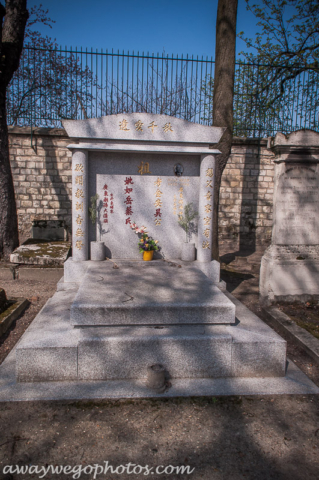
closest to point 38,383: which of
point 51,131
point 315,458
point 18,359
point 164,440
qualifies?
point 18,359

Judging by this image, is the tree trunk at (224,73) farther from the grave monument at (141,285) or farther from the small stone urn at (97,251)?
the small stone urn at (97,251)

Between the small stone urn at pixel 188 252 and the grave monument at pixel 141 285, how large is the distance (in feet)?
0.39

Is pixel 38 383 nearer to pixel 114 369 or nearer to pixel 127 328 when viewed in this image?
pixel 114 369

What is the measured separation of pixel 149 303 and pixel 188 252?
2.23 m

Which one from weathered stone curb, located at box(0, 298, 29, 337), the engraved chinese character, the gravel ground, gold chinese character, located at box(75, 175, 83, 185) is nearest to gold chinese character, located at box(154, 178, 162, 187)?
the engraved chinese character

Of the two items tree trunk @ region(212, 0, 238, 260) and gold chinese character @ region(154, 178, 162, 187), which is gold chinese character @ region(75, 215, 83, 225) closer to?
gold chinese character @ region(154, 178, 162, 187)

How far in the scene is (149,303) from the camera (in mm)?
3740

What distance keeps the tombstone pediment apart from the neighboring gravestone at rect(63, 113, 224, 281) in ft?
0.05

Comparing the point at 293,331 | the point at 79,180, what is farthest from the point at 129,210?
the point at 293,331

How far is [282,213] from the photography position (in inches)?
236

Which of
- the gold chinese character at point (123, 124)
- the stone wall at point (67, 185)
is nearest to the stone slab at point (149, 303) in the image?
the gold chinese character at point (123, 124)

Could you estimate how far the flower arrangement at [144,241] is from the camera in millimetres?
5688

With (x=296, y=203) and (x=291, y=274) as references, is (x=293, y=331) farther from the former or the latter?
(x=296, y=203)

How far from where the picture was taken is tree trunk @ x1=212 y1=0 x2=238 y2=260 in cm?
803
